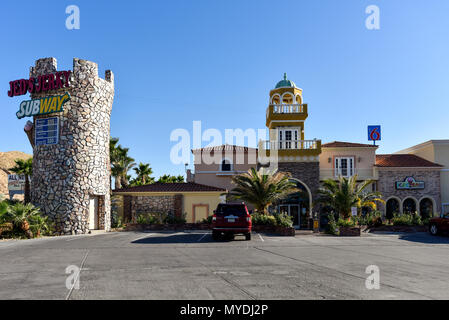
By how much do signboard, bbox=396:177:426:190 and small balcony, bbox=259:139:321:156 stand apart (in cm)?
929

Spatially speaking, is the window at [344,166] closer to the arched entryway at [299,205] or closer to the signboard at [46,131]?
the arched entryway at [299,205]

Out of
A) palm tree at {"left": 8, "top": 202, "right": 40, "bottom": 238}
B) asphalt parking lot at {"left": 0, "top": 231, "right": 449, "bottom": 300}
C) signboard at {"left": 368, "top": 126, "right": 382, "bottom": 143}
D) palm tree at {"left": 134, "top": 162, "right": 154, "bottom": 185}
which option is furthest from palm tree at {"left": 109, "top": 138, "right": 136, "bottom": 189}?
asphalt parking lot at {"left": 0, "top": 231, "right": 449, "bottom": 300}

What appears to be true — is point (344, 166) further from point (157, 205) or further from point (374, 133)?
point (157, 205)

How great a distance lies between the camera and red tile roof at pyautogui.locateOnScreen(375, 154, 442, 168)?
3654 cm

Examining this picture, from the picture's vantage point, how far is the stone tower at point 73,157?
82.8 ft

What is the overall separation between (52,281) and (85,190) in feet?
59.9

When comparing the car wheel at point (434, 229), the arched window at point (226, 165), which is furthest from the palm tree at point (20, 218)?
the car wheel at point (434, 229)

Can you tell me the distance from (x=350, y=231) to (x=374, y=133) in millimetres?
15945

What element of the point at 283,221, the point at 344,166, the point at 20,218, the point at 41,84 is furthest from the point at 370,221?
the point at 41,84

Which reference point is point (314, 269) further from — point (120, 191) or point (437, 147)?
point (437, 147)

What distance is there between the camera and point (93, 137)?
1037 inches

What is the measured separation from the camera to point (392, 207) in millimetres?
36594

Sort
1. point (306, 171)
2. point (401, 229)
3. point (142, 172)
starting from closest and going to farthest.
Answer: point (401, 229)
point (306, 171)
point (142, 172)
